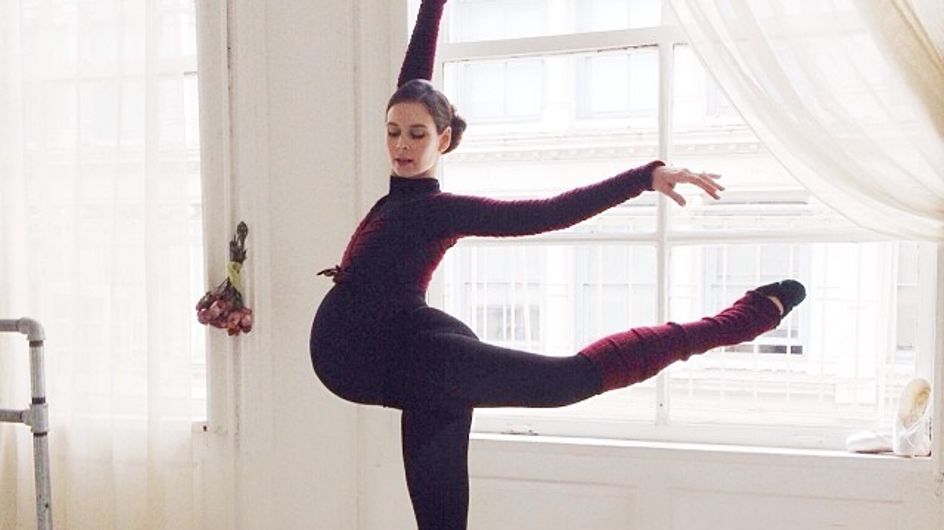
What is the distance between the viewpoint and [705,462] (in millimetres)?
1687

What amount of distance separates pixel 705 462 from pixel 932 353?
485 mm

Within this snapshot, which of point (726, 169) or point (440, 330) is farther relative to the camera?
point (726, 169)

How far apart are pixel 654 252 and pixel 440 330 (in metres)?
0.87

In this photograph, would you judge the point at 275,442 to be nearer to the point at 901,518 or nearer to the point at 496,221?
the point at 496,221

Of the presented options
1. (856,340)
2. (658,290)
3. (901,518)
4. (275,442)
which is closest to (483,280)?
(658,290)

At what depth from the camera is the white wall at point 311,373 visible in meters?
1.75

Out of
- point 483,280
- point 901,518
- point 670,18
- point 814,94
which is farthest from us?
point 483,280

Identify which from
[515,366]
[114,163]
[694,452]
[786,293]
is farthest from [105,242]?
[786,293]

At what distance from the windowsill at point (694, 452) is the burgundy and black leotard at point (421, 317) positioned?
0.69m

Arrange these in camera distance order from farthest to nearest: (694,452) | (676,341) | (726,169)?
(726,169) → (694,452) → (676,341)

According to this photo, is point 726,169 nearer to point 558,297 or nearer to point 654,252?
point 654,252

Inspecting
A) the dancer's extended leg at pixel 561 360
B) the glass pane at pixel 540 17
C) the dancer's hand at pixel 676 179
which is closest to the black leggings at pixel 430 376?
the dancer's extended leg at pixel 561 360

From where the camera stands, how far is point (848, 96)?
A: 1444 millimetres

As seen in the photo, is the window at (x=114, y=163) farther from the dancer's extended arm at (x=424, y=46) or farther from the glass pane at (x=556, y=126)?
the dancer's extended arm at (x=424, y=46)
